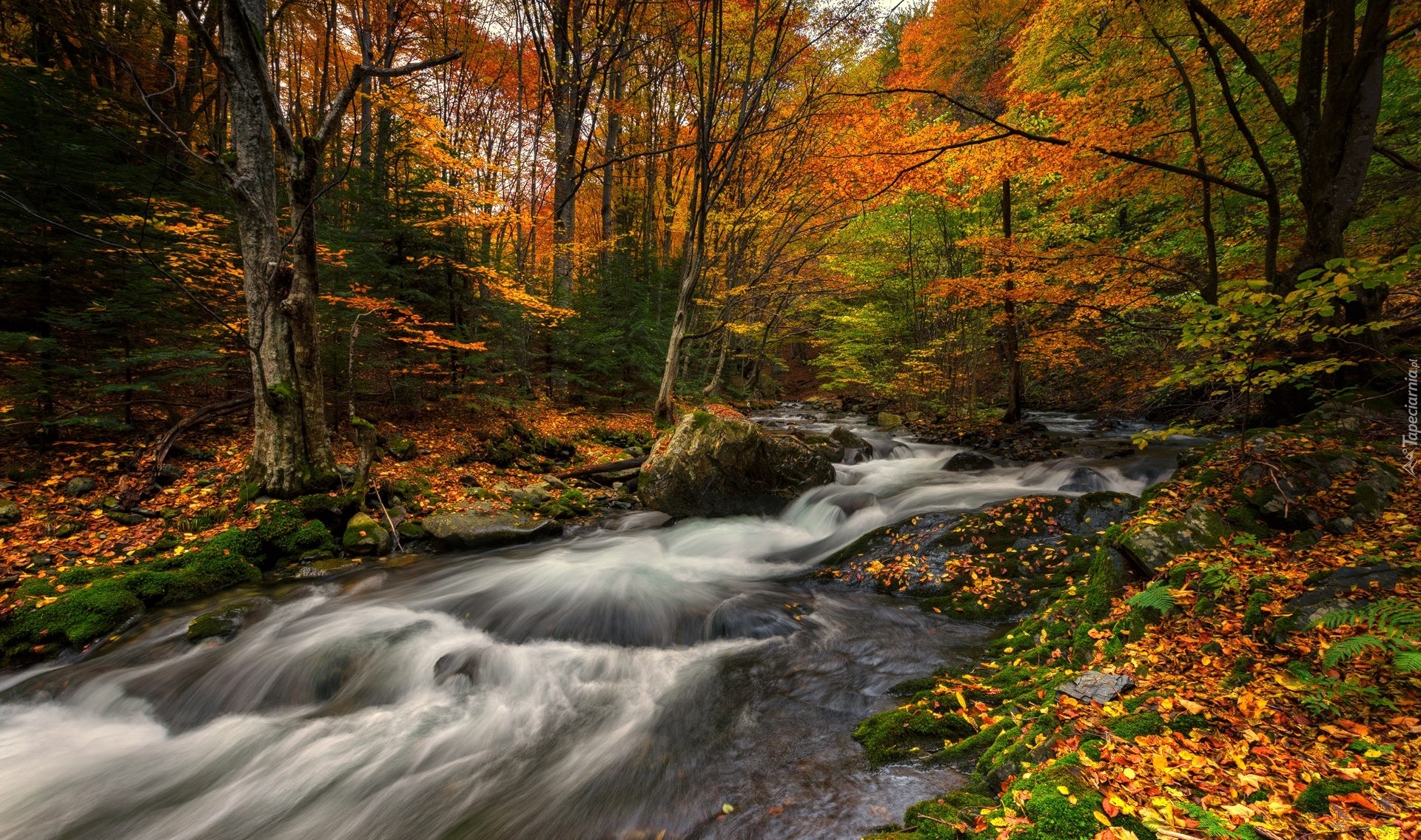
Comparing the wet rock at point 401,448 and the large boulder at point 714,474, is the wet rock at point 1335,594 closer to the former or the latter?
the large boulder at point 714,474

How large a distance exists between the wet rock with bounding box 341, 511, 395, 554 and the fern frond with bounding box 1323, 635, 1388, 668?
338 inches

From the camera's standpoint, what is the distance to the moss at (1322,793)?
5.57 feet

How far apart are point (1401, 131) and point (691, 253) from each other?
11467mm

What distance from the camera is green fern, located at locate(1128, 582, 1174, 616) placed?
3076mm

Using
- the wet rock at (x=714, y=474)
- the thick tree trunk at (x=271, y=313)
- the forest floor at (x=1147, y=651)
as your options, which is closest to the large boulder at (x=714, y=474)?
the wet rock at (x=714, y=474)

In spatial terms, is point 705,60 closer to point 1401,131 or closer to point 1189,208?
point 1189,208

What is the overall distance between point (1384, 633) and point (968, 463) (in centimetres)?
832

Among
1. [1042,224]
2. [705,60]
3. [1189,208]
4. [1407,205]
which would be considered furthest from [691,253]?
[1407,205]

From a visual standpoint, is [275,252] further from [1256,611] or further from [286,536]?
[1256,611]

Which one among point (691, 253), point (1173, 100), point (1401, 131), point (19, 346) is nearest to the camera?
point (19, 346)

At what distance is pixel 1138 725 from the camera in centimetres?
228

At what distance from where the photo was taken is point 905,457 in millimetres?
12281

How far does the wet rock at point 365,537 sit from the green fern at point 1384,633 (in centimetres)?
861

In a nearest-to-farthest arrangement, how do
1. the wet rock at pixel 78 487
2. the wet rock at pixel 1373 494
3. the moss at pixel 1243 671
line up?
the moss at pixel 1243 671 → the wet rock at pixel 1373 494 → the wet rock at pixel 78 487
